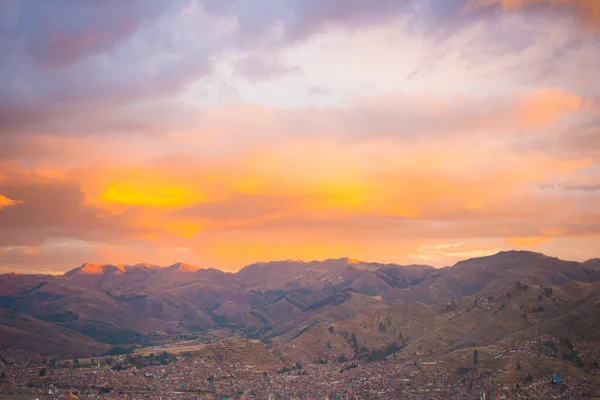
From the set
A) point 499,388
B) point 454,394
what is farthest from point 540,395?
point 454,394

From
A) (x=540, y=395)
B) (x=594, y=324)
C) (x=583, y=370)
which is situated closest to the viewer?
(x=540, y=395)

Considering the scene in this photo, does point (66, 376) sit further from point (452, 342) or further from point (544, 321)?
point (544, 321)

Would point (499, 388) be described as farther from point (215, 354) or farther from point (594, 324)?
point (215, 354)

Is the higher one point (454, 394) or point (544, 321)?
point (544, 321)

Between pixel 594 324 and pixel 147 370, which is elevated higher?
pixel 594 324

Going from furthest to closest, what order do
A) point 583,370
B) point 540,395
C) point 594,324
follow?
point 594,324 → point 583,370 → point 540,395

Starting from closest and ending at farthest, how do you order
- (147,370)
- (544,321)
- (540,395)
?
(540,395) → (544,321) → (147,370)

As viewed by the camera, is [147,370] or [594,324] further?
[147,370]

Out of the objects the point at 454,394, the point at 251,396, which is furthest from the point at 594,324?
the point at 251,396

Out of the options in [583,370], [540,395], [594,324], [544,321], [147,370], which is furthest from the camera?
[147,370]
